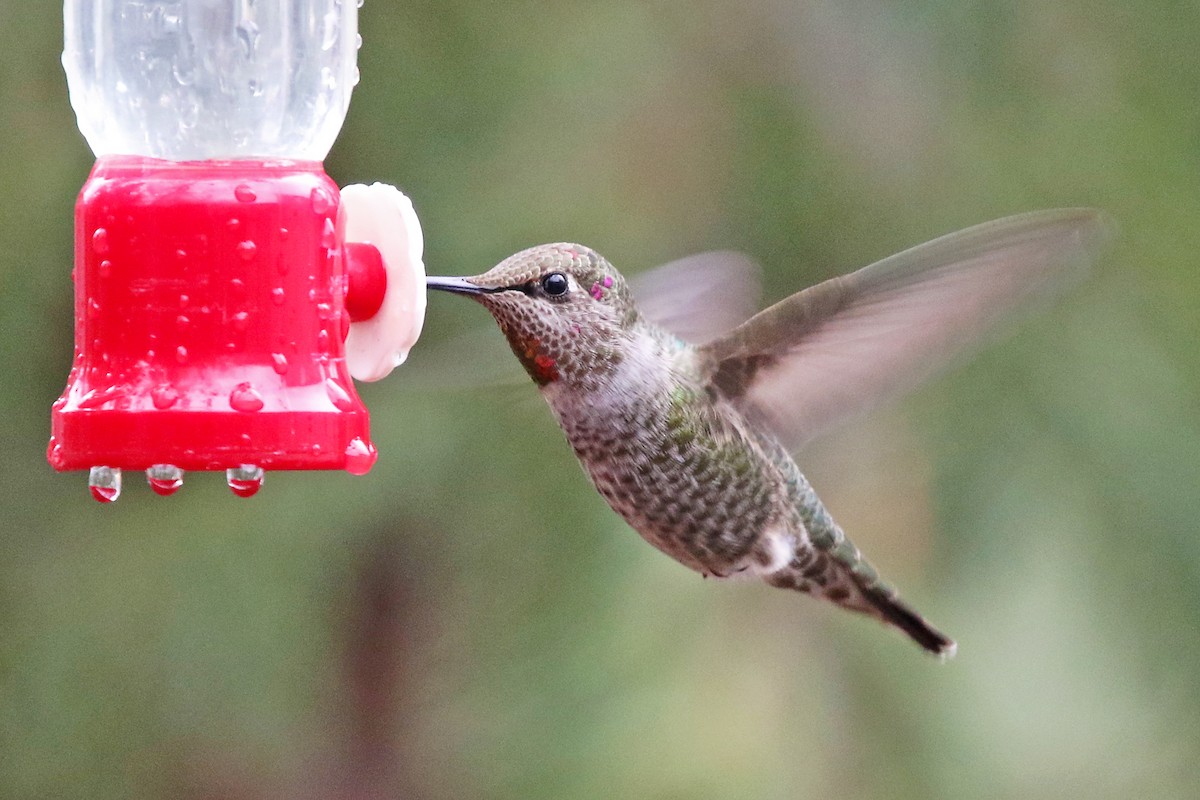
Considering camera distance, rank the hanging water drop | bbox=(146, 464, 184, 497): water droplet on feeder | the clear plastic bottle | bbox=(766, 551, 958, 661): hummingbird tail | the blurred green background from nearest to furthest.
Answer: bbox=(146, 464, 184, 497): water droplet on feeder < the hanging water drop < the clear plastic bottle < bbox=(766, 551, 958, 661): hummingbird tail < the blurred green background

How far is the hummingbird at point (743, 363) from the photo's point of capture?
2412 millimetres

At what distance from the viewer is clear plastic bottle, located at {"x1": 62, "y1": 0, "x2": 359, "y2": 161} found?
237cm

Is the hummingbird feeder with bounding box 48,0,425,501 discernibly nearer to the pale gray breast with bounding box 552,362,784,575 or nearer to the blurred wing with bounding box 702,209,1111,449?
the pale gray breast with bounding box 552,362,784,575

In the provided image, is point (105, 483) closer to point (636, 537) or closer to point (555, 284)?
point (555, 284)

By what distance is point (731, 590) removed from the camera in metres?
3.80

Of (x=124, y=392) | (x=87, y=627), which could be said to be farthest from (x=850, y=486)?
(x=124, y=392)

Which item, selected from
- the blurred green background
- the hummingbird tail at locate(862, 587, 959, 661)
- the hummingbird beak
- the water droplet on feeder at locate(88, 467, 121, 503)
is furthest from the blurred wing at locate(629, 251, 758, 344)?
the water droplet on feeder at locate(88, 467, 121, 503)

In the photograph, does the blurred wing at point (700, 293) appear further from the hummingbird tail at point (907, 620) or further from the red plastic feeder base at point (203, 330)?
the red plastic feeder base at point (203, 330)

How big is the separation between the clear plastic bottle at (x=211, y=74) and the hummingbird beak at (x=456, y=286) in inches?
12.2

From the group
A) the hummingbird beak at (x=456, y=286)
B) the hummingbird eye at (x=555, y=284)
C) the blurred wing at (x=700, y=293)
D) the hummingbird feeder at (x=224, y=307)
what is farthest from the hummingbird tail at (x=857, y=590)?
the hummingbird feeder at (x=224, y=307)

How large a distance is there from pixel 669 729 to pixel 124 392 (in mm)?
2042

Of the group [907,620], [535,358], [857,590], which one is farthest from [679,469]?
[907,620]

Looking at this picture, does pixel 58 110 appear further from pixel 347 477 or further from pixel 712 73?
pixel 712 73

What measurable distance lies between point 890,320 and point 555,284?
583mm
